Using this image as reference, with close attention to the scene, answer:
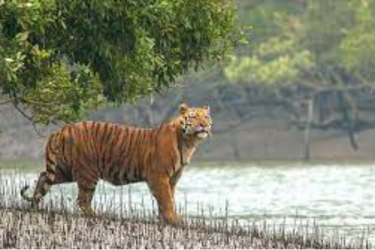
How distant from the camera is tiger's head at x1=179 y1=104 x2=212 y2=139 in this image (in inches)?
813

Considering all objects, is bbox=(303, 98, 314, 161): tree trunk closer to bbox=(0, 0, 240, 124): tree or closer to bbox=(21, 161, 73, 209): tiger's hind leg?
bbox=(0, 0, 240, 124): tree

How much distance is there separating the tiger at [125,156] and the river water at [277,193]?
1782 mm

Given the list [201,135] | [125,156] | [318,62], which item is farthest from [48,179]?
[318,62]

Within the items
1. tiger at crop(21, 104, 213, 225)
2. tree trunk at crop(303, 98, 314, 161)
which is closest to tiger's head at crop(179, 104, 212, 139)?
tiger at crop(21, 104, 213, 225)

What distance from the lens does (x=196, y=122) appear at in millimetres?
20641

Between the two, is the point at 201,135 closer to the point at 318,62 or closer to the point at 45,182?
the point at 45,182

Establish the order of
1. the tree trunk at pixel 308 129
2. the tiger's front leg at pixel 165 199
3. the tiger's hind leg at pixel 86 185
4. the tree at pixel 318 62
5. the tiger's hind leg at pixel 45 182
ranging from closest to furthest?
the tiger's front leg at pixel 165 199
the tiger's hind leg at pixel 86 185
the tiger's hind leg at pixel 45 182
the tree trunk at pixel 308 129
the tree at pixel 318 62

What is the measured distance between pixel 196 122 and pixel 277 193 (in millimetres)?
22811

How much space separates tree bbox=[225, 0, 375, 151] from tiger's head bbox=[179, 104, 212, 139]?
5464 cm

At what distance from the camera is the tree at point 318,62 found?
253ft

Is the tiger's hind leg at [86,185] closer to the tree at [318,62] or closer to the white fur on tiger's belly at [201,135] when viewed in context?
the white fur on tiger's belly at [201,135]

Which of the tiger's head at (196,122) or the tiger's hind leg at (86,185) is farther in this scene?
the tiger's hind leg at (86,185)

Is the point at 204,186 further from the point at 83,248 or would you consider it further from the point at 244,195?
the point at 83,248

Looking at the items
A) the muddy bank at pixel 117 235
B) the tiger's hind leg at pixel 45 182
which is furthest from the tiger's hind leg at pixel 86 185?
the muddy bank at pixel 117 235
